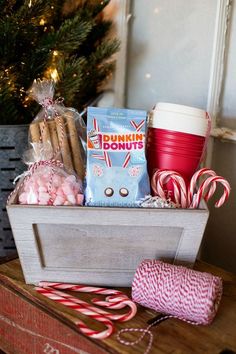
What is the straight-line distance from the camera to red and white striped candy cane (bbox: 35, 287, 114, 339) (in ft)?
2.27

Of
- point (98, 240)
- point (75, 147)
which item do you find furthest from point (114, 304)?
point (75, 147)

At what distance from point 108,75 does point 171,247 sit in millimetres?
657

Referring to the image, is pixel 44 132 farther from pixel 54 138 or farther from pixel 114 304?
pixel 114 304

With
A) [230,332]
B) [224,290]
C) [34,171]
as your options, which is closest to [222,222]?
[224,290]

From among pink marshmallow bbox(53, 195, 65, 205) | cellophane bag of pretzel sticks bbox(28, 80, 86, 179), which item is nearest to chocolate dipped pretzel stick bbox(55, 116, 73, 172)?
cellophane bag of pretzel sticks bbox(28, 80, 86, 179)

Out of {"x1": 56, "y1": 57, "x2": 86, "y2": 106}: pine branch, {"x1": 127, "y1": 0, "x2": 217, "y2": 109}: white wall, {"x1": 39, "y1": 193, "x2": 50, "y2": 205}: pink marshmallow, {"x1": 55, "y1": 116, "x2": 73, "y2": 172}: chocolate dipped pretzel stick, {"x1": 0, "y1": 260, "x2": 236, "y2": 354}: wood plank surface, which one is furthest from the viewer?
{"x1": 127, "y1": 0, "x2": 217, "y2": 109}: white wall

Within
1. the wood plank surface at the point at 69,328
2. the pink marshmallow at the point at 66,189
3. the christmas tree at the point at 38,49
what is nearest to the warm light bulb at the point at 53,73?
the christmas tree at the point at 38,49

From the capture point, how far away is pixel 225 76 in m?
1.08

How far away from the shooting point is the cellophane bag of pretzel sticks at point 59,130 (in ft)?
2.99

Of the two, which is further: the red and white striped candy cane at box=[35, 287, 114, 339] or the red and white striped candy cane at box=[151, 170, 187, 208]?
the red and white striped candy cane at box=[151, 170, 187, 208]

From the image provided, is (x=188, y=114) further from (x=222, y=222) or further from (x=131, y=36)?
(x=131, y=36)

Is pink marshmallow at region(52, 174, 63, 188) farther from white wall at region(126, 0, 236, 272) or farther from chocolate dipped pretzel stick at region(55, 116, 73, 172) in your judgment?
white wall at region(126, 0, 236, 272)

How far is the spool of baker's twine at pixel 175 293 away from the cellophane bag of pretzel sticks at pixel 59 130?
28 centimetres

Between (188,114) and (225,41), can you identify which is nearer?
(188,114)
